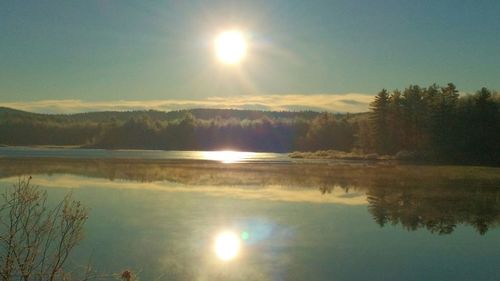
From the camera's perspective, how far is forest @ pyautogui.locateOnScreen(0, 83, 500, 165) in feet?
208

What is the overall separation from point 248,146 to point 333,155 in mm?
63895

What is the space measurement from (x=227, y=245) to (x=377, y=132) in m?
64.7

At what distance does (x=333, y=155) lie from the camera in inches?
3263

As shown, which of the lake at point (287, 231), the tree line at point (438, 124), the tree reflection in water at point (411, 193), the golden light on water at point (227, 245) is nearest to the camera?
the lake at point (287, 231)

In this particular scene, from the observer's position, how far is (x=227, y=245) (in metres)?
14.1

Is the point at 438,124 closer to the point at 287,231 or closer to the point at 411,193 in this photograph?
the point at 411,193

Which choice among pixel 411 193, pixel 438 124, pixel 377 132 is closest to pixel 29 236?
pixel 411 193

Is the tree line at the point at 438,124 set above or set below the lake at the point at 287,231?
above

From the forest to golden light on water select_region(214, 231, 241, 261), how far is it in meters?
53.3

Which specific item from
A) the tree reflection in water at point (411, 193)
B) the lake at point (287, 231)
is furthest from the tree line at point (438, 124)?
the lake at point (287, 231)

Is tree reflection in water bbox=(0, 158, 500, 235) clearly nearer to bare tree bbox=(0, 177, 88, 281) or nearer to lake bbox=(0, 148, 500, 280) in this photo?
lake bbox=(0, 148, 500, 280)

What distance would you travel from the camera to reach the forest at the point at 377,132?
63469 mm

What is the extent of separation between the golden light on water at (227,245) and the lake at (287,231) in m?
0.03

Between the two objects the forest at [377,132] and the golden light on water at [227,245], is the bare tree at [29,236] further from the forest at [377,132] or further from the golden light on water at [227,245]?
the forest at [377,132]
